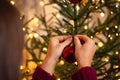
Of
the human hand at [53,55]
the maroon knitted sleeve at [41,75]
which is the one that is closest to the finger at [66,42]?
the human hand at [53,55]

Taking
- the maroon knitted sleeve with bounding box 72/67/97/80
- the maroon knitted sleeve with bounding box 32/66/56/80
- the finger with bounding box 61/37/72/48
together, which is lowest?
the maroon knitted sleeve with bounding box 72/67/97/80

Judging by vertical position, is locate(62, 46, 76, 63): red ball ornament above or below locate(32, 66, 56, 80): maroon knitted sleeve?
above

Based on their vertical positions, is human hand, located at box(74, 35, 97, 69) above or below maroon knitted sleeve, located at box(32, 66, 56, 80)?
above

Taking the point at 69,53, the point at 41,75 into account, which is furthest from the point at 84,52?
the point at 41,75

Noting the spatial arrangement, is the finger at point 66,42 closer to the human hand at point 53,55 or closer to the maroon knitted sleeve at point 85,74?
the human hand at point 53,55

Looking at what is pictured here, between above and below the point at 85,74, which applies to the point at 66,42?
above

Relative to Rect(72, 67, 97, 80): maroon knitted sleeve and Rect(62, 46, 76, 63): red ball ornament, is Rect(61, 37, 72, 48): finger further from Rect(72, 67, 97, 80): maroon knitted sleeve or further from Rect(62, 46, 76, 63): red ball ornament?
Rect(72, 67, 97, 80): maroon knitted sleeve

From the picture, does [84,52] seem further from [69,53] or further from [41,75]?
[41,75]

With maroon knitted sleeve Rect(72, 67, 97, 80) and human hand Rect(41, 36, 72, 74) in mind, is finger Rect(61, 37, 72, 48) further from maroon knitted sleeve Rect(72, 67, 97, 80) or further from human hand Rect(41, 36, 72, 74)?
maroon knitted sleeve Rect(72, 67, 97, 80)

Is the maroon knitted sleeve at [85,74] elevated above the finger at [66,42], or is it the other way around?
the finger at [66,42]

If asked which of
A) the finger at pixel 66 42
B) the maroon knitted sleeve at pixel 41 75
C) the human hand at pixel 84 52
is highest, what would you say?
the finger at pixel 66 42

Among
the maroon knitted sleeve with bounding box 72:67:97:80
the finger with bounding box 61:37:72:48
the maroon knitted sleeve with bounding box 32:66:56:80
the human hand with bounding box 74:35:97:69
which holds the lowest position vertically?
the maroon knitted sleeve with bounding box 72:67:97:80

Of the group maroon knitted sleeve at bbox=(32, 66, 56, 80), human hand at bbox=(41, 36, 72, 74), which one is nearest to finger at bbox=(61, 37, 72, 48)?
human hand at bbox=(41, 36, 72, 74)

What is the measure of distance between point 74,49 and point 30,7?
1.84 metres
